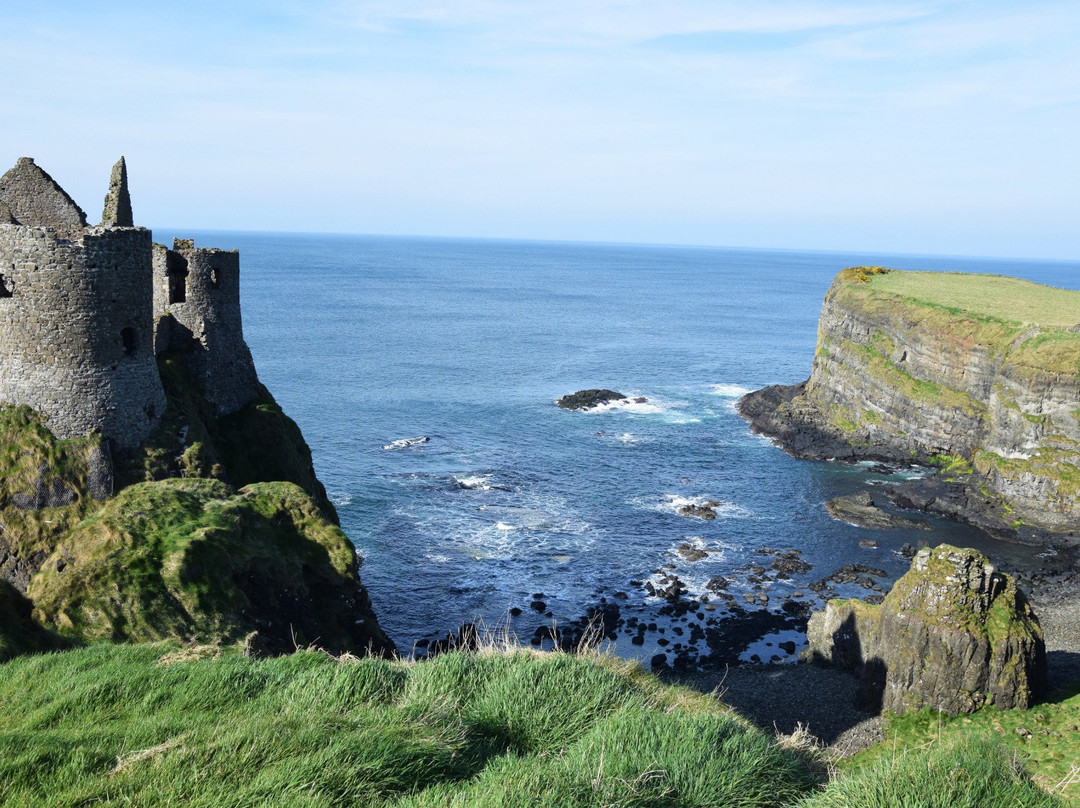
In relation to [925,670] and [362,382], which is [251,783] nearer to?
[925,670]

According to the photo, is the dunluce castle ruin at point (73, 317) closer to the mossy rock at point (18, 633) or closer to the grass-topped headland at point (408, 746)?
the mossy rock at point (18, 633)

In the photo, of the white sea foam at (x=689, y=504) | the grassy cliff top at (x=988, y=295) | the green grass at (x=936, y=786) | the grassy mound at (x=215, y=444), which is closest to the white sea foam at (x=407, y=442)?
the white sea foam at (x=689, y=504)

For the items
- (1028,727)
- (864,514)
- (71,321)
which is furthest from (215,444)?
(864,514)

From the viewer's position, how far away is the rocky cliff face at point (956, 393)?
65.4 m

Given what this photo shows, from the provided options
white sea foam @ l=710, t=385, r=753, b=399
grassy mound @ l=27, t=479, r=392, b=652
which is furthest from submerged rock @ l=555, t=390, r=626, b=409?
grassy mound @ l=27, t=479, r=392, b=652

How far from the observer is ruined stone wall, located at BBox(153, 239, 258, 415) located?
34188mm

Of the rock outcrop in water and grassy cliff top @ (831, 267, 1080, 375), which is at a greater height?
grassy cliff top @ (831, 267, 1080, 375)

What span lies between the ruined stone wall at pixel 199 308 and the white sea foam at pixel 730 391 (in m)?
80.6

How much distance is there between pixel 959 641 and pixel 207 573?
29.5m

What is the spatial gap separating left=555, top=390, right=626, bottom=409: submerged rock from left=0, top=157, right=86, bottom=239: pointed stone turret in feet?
231

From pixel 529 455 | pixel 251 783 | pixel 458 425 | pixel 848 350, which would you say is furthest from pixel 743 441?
pixel 251 783

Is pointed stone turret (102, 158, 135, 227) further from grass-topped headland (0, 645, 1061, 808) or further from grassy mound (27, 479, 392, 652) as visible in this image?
grass-topped headland (0, 645, 1061, 808)

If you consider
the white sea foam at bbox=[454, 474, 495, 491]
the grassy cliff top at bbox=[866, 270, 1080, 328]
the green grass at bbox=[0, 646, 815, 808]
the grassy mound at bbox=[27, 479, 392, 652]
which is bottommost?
the white sea foam at bbox=[454, 474, 495, 491]

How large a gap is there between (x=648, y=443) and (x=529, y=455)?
45.8 feet
